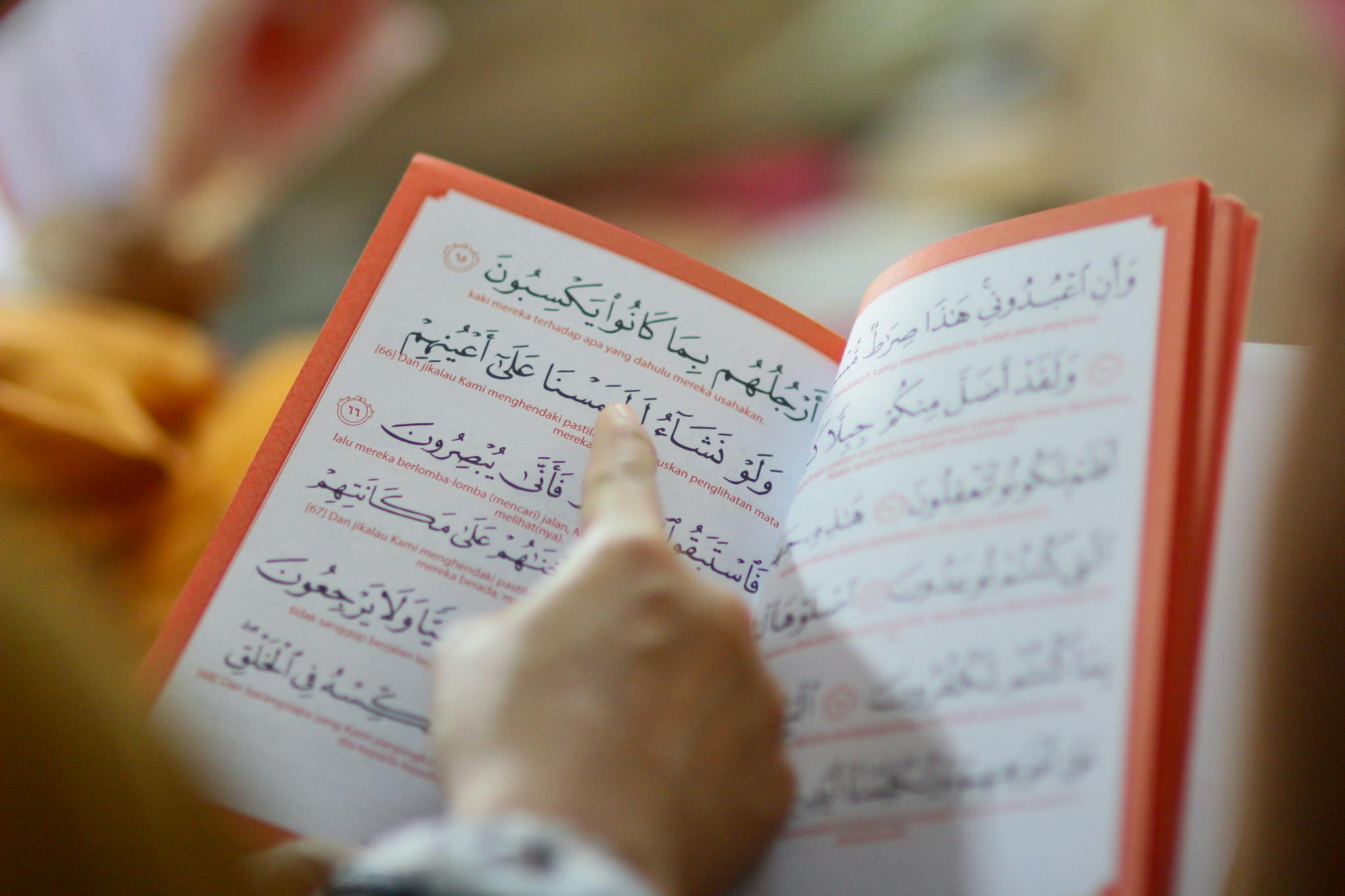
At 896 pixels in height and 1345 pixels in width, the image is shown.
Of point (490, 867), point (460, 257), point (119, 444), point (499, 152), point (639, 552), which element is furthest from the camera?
point (499, 152)

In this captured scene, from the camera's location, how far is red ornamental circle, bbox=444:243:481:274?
54cm

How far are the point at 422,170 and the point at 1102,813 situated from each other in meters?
0.47

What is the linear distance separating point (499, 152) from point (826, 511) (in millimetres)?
1565

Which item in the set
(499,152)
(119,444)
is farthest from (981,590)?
(499,152)

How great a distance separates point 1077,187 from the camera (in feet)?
5.17

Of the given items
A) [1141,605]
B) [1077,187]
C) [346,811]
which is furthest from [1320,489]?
[1077,187]

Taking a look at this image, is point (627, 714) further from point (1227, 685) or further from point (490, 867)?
point (1227, 685)

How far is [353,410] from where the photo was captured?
498mm

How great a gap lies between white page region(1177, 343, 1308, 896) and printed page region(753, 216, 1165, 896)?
0.06m

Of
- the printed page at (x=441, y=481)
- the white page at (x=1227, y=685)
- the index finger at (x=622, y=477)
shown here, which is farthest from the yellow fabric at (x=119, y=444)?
the white page at (x=1227, y=685)

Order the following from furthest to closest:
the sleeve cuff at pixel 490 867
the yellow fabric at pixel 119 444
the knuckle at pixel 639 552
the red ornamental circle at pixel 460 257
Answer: the yellow fabric at pixel 119 444, the red ornamental circle at pixel 460 257, the knuckle at pixel 639 552, the sleeve cuff at pixel 490 867

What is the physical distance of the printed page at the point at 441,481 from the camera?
44cm

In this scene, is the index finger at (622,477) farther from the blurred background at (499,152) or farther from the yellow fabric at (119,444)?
the yellow fabric at (119,444)

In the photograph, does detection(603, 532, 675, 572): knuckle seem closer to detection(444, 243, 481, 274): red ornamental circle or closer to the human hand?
the human hand
